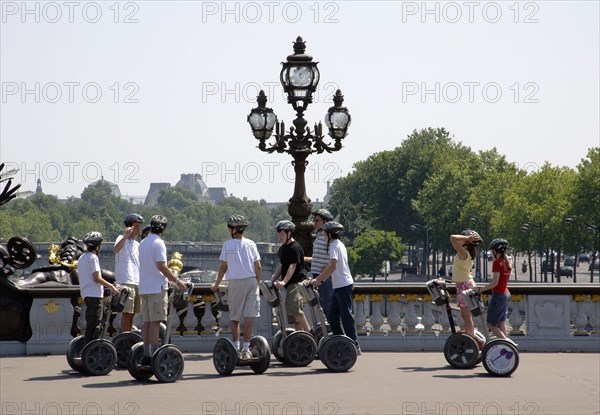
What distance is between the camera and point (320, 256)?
58.3 feet

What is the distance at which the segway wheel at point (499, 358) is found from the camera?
16438mm

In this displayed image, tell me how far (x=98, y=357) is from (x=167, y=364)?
1006 millimetres

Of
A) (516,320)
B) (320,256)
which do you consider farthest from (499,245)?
(516,320)

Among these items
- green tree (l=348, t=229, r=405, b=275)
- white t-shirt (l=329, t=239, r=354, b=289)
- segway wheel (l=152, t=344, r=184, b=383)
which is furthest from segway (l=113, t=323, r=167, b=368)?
green tree (l=348, t=229, r=405, b=275)

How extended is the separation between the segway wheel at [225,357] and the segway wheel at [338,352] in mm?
1064

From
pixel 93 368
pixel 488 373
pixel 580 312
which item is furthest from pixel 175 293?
pixel 580 312

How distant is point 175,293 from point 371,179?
107960mm

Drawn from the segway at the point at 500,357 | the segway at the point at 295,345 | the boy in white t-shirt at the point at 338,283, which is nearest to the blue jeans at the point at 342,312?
the boy in white t-shirt at the point at 338,283

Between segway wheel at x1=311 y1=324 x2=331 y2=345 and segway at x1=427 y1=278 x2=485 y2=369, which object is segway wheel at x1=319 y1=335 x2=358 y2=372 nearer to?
segway wheel at x1=311 y1=324 x2=331 y2=345

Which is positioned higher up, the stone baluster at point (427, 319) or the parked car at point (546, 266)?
the parked car at point (546, 266)

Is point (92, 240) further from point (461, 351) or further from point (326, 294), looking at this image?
point (461, 351)

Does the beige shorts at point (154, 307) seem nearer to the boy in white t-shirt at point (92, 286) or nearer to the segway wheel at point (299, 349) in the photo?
the boy in white t-shirt at point (92, 286)

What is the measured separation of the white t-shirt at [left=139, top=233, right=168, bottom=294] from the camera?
52.6ft

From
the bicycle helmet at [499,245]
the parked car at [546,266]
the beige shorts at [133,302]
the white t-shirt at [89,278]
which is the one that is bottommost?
the beige shorts at [133,302]
